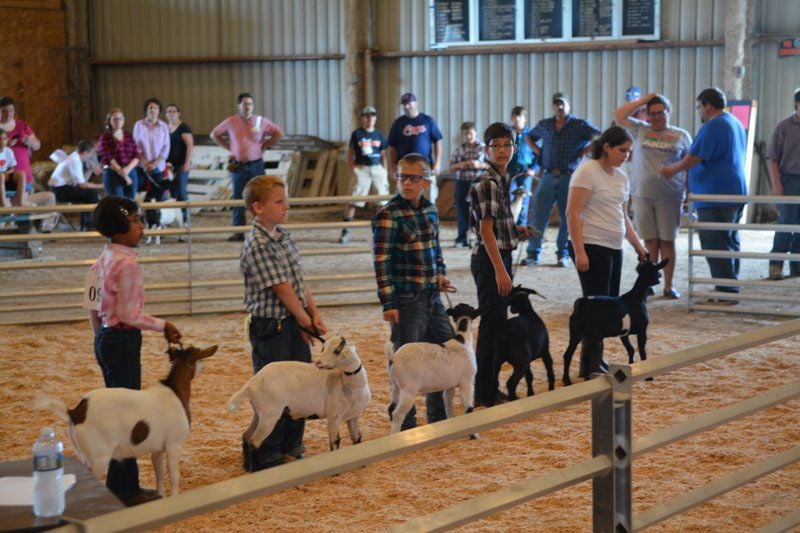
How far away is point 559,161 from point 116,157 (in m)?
5.64

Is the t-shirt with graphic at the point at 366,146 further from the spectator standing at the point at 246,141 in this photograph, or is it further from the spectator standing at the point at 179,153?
the spectator standing at the point at 179,153

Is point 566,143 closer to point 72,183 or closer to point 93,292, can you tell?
point 72,183

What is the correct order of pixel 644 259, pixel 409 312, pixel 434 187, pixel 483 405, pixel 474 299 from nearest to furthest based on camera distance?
pixel 409 312 → pixel 483 405 → pixel 644 259 → pixel 474 299 → pixel 434 187

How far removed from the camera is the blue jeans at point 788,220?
10547mm

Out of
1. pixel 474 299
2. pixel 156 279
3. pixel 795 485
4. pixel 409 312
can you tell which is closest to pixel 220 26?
pixel 156 279

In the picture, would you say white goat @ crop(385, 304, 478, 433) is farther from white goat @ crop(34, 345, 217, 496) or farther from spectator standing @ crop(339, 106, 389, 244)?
spectator standing @ crop(339, 106, 389, 244)

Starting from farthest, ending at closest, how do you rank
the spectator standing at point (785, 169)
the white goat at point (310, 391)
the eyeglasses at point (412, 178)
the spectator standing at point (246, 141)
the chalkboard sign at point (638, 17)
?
the chalkboard sign at point (638, 17)
the spectator standing at point (246, 141)
the spectator standing at point (785, 169)
the eyeglasses at point (412, 178)
the white goat at point (310, 391)

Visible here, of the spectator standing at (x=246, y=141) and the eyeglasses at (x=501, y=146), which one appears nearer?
the eyeglasses at (x=501, y=146)

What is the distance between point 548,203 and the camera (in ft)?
39.0

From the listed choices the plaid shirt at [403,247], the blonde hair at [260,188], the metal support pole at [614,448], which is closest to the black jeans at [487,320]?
the plaid shirt at [403,247]

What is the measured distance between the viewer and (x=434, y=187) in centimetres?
1627

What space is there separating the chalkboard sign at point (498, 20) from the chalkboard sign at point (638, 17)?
1688mm

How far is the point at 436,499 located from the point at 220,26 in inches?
598

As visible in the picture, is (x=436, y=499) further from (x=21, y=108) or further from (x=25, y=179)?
(x=21, y=108)
